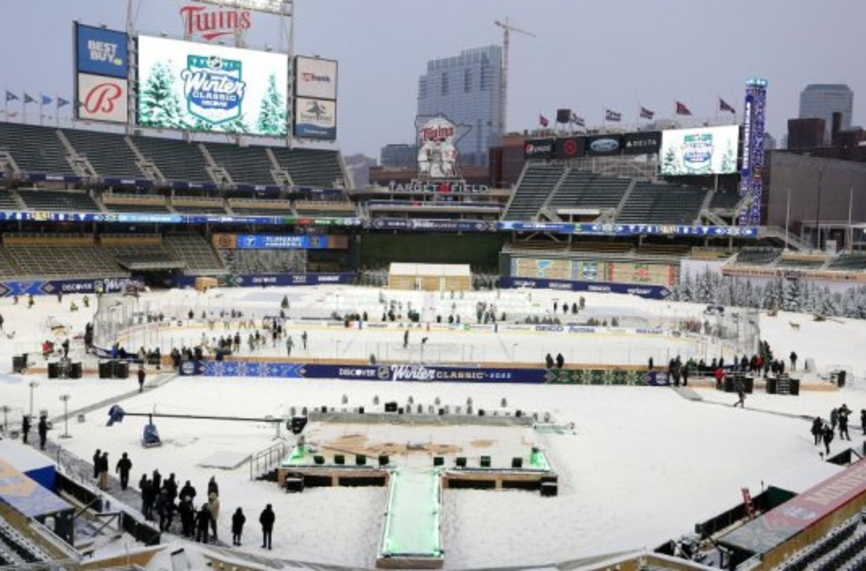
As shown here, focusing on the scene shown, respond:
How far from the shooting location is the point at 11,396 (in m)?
32.5

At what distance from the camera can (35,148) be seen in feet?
257

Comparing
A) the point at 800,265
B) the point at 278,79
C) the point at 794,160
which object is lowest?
the point at 800,265

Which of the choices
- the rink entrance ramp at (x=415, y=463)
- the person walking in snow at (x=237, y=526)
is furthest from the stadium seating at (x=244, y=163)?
the person walking in snow at (x=237, y=526)

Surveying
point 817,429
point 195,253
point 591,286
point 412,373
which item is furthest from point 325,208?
point 817,429

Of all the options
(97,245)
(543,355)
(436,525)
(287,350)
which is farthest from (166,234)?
(436,525)

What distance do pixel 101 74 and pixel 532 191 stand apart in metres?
48.6

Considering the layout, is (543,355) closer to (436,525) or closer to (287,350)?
(287,350)

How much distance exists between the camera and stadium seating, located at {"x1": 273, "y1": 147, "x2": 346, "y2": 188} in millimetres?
96188

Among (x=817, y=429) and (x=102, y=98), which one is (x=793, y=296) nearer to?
(x=817, y=429)

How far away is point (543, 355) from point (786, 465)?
20.0m

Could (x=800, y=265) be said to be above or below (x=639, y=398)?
above

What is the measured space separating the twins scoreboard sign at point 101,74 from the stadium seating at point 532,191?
43.3 meters

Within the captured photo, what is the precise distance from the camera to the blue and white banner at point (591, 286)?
261 ft

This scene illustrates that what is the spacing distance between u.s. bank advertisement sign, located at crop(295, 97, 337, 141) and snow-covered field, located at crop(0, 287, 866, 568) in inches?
1833
